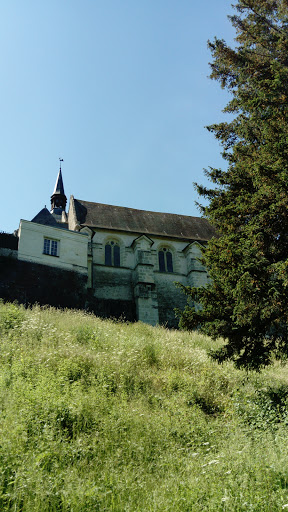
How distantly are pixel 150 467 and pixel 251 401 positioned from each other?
3737mm

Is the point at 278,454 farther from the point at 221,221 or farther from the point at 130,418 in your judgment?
the point at 221,221

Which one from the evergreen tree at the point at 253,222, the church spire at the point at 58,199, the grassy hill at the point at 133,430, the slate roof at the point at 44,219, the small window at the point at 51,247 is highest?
the church spire at the point at 58,199

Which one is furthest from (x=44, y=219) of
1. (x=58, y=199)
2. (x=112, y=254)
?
(x=58, y=199)

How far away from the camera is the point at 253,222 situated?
9.45 metres

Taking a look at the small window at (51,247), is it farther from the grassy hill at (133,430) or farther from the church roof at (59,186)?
the church roof at (59,186)

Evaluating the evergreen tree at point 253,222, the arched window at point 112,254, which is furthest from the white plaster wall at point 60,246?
the evergreen tree at point 253,222

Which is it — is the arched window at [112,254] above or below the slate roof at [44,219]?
below

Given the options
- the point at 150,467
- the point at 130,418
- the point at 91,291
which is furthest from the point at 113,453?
the point at 91,291

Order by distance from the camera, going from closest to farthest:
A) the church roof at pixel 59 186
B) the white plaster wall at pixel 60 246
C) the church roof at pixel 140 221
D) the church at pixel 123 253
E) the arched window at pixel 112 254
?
the white plaster wall at pixel 60 246
the church at pixel 123 253
the arched window at pixel 112 254
the church roof at pixel 140 221
the church roof at pixel 59 186

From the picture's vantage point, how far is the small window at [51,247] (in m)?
24.1

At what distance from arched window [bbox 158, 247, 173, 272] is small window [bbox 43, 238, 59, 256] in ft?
25.6

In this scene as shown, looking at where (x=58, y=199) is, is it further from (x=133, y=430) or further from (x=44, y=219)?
(x=133, y=430)

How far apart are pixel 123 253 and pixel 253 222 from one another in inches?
752

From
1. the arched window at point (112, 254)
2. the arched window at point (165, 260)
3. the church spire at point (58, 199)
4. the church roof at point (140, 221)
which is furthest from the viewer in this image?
the church spire at point (58, 199)
